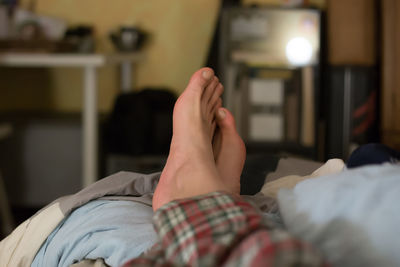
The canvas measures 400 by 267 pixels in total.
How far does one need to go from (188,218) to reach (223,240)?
0.08 meters

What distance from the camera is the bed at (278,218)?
0.56m

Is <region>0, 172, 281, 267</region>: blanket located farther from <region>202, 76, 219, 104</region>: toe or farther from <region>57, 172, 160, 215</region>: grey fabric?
<region>202, 76, 219, 104</region>: toe

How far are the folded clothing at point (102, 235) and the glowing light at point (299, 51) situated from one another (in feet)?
6.19

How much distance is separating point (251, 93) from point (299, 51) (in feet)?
0.91

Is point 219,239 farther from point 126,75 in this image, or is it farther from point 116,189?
point 126,75

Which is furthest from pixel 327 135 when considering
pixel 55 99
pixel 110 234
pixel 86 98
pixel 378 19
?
pixel 110 234

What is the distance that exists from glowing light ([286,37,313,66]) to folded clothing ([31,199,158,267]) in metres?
Answer: 1.89

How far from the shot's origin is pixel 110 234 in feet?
2.46

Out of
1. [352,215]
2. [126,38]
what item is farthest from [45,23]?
[352,215]

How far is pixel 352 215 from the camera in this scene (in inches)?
23.1

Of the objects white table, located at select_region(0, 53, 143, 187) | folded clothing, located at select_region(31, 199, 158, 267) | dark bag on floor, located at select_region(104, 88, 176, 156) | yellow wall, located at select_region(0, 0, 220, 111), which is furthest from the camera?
yellow wall, located at select_region(0, 0, 220, 111)

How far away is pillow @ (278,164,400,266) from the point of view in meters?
0.56

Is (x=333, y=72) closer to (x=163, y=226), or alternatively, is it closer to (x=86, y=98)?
(x=86, y=98)

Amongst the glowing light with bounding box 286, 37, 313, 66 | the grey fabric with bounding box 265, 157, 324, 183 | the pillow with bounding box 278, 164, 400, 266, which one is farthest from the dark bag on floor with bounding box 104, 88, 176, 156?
the pillow with bounding box 278, 164, 400, 266
